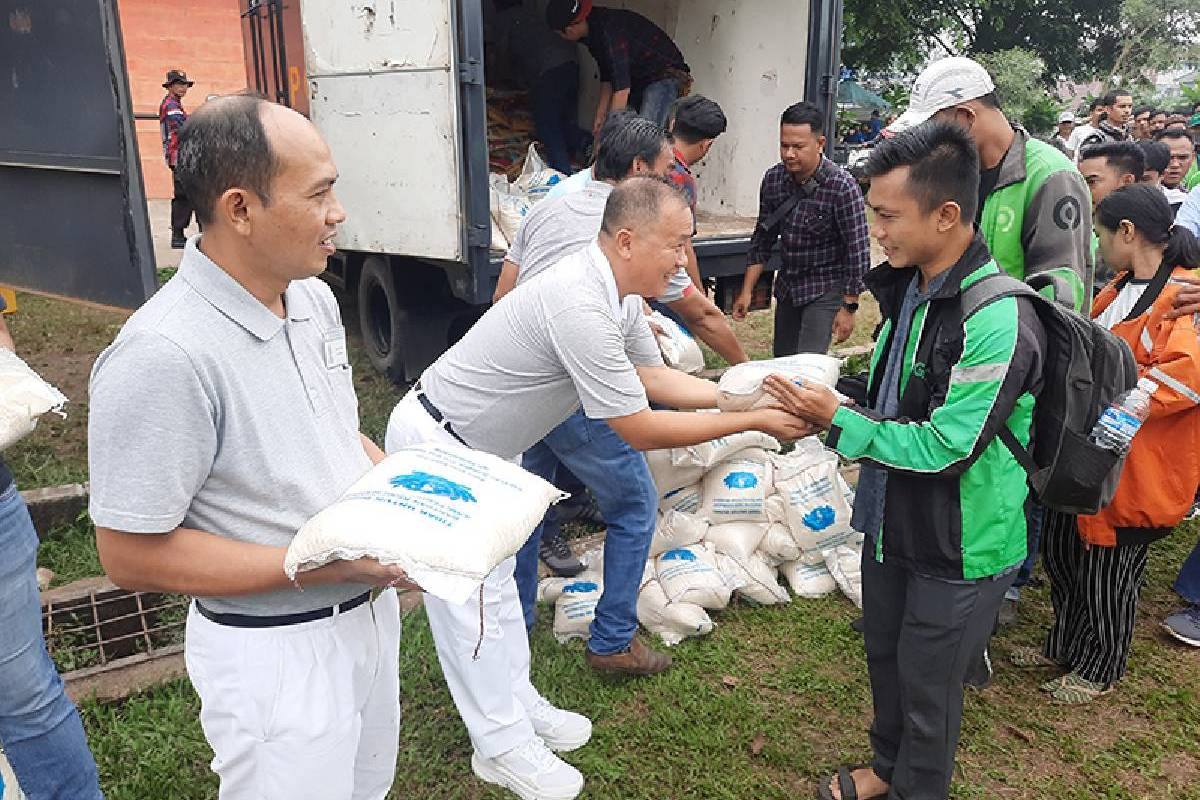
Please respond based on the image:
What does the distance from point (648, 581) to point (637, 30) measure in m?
4.06

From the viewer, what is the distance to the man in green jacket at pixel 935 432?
72.7 inches

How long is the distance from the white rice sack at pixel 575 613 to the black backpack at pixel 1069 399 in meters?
1.66

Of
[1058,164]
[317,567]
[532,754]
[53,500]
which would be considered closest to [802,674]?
[532,754]

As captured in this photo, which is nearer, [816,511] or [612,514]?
[612,514]

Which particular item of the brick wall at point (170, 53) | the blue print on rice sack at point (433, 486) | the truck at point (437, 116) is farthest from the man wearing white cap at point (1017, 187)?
the brick wall at point (170, 53)

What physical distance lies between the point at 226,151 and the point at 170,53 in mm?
12922

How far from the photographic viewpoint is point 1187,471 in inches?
112

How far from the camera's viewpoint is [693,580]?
332cm

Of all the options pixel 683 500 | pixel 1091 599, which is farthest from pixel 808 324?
pixel 1091 599

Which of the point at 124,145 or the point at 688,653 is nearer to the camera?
the point at 688,653

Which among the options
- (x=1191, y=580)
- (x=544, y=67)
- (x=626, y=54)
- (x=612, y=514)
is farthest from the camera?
(x=544, y=67)

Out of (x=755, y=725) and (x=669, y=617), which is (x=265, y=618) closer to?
(x=755, y=725)

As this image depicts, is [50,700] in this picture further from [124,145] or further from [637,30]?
[637,30]

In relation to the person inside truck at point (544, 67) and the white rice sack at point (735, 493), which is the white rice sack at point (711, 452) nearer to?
the white rice sack at point (735, 493)
